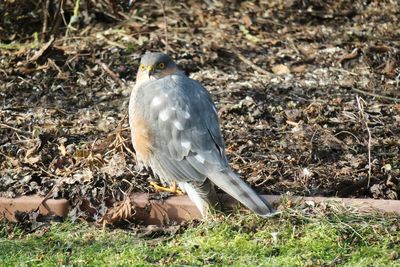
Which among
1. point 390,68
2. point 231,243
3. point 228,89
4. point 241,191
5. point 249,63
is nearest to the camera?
point 231,243

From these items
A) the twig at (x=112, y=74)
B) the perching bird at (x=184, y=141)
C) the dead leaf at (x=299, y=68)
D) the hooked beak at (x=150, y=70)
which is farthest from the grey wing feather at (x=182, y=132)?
the dead leaf at (x=299, y=68)

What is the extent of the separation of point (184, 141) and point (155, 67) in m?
0.96

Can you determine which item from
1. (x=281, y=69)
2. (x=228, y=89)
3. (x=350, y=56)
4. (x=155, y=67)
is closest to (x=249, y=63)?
(x=281, y=69)

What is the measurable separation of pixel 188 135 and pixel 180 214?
0.46 m

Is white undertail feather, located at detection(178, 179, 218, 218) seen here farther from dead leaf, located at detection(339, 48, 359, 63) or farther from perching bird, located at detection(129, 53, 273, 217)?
dead leaf, located at detection(339, 48, 359, 63)

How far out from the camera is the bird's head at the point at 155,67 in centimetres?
611

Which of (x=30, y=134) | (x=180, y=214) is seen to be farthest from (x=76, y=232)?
(x=30, y=134)

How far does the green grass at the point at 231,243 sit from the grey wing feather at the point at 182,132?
0.34 metres

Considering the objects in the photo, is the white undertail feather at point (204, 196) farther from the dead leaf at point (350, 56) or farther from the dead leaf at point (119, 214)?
the dead leaf at point (350, 56)

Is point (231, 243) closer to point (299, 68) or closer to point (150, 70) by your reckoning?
point (150, 70)

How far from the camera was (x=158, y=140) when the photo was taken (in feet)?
17.9

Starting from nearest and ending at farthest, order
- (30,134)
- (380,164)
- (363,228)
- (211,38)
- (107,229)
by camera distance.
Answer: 1. (363,228)
2. (107,229)
3. (380,164)
4. (30,134)
5. (211,38)

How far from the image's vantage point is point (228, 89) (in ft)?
23.1

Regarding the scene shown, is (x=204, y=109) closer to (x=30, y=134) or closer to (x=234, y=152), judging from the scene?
(x=234, y=152)
